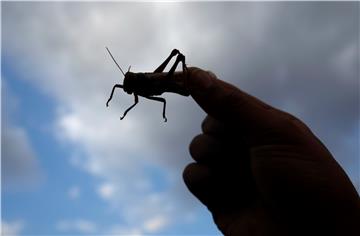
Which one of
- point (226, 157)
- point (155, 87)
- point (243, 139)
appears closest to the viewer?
point (243, 139)

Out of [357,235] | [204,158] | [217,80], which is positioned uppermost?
[217,80]

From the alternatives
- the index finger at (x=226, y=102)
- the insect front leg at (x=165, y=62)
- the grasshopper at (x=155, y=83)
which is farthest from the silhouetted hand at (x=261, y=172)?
the insect front leg at (x=165, y=62)

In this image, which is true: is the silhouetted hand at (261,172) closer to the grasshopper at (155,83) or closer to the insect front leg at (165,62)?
the grasshopper at (155,83)

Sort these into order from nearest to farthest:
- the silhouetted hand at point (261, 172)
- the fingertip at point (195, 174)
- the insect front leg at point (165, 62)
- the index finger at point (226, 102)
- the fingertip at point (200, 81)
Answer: the silhouetted hand at point (261, 172) < the index finger at point (226, 102) < the fingertip at point (200, 81) < the fingertip at point (195, 174) < the insect front leg at point (165, 62)

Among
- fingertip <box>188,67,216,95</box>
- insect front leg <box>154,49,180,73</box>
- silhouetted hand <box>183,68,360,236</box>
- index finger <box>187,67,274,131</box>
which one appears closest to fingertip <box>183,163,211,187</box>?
silhouetted hand <box>183,68,360,236</box>

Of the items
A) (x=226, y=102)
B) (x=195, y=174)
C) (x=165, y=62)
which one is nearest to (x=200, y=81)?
(x=226, y=102)

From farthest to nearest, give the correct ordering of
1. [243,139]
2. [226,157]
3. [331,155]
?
[226,157] → [243,139] → [331,155]

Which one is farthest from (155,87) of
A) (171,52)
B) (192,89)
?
(192,89)

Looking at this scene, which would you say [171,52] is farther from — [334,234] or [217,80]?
[334,234]
